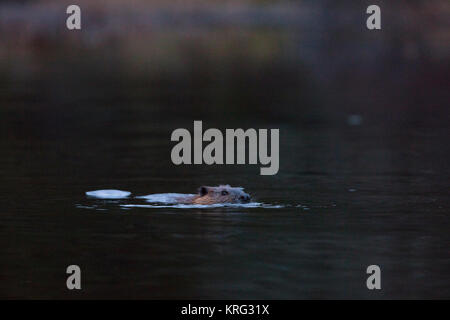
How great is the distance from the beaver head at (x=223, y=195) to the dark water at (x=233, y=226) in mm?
214

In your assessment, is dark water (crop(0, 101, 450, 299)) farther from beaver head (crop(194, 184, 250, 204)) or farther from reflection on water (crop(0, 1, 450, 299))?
beaver head (crop(194, 184, 250, 204))

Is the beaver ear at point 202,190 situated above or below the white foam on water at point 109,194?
above

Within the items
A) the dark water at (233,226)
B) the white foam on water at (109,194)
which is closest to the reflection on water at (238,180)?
the dark water at (233,226)

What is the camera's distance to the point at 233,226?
1711cm

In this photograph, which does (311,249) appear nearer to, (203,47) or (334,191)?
(334,191)

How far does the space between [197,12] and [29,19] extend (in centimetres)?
1014

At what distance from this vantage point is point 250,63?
6159 cm

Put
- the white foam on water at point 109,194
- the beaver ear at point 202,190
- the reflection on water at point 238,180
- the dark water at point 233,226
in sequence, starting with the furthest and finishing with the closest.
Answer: the white foam on water at point 109,194 → the beaver ear at point 202,190 → the reflection on water at point 238,180 → the dark water at point 233,226

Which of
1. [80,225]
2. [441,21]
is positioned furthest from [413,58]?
[80,225]

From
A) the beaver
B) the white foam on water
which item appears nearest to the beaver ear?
the beaver

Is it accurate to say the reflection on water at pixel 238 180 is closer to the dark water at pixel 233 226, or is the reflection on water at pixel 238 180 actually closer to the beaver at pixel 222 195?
the dark water at pixel 233 226

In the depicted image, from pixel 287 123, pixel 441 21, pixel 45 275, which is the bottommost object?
pixel 45 275

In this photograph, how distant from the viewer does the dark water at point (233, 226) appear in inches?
549

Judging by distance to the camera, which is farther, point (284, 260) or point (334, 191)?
point (334, 191)
